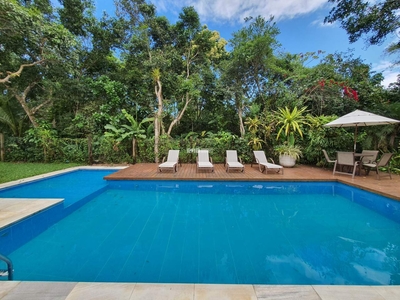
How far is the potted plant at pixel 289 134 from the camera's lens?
9109 mm

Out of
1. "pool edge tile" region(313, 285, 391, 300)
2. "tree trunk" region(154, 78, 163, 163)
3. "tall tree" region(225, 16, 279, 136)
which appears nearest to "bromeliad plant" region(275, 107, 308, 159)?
"tall tree" region(225, 16, 279, 136)

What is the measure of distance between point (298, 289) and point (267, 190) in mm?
4483

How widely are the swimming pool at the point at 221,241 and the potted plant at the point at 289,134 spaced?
11.4ft

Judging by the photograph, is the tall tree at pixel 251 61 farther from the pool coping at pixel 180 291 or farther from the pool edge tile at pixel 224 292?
the pool edge tile at pixel 224 292

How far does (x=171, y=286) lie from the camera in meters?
2.08

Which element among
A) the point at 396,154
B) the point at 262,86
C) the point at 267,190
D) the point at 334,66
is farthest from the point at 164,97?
the point at 396,154

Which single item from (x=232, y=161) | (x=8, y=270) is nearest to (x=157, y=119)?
(x=232, y=161)

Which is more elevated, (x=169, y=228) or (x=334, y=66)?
(x=334, y=66)

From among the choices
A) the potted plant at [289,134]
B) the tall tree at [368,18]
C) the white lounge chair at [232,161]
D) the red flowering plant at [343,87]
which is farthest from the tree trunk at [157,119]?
the tall tree at [368,18]

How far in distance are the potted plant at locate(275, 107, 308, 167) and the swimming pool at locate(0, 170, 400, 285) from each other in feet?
11.4

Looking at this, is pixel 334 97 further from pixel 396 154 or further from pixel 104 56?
pixel 104 56

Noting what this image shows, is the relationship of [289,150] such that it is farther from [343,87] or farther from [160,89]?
[160,89]

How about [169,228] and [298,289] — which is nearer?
[298,289]

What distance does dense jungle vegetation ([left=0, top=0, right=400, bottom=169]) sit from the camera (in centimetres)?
942
